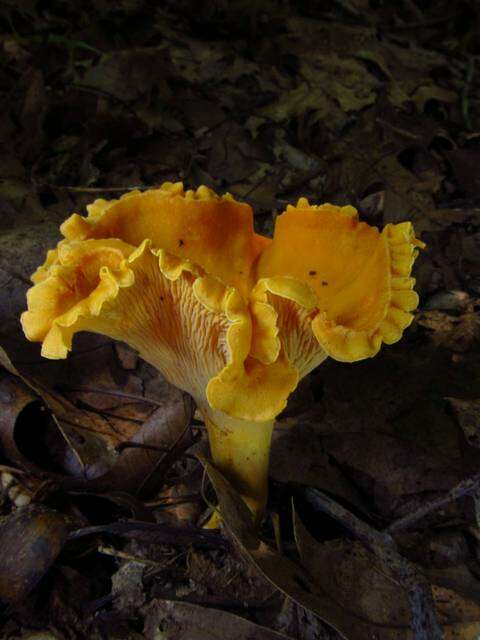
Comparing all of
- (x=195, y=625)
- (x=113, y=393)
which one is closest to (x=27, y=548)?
(x=195, y=625)

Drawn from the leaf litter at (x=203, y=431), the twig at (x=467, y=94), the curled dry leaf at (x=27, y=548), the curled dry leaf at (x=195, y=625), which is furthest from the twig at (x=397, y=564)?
the twig at (x=467, y=94)

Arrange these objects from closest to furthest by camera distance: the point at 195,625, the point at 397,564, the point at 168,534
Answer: the point at 195,625, the point at 397,564, the point at 168,534

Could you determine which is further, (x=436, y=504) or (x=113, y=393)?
(x=113, y=393)

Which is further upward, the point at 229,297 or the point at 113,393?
the point at 229,297

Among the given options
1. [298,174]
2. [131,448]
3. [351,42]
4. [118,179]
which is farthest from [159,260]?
[351,42]

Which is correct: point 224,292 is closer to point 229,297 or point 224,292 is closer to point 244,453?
point 229,297

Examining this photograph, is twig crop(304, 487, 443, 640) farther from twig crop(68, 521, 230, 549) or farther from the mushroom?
twig crop(68, 521, 230, 549)

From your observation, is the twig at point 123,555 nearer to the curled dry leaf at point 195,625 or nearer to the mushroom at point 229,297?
the curled dry leaf at point 195,625
